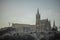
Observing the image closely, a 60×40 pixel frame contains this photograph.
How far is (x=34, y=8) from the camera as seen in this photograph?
3598 millimetres

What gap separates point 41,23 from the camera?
350 centimetres

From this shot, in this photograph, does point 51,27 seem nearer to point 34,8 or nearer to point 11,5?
point 34,8

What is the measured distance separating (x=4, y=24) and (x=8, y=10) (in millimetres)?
425

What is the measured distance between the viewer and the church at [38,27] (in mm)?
3459

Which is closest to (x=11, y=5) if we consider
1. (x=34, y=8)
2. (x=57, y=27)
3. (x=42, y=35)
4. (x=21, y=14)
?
(x=21, y=14)

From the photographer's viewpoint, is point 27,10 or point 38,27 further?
point 27,10

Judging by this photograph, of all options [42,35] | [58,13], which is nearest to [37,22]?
[42,35]

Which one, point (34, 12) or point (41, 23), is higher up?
point (34, 12)

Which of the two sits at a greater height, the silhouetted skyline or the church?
the silhouetted skyline

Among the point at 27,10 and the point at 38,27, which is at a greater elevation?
the point at 27,10

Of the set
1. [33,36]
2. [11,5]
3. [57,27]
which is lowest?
[33,36]

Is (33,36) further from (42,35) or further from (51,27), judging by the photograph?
(51,27)

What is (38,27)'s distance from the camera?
11.5ft

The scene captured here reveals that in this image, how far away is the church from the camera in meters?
3.46
